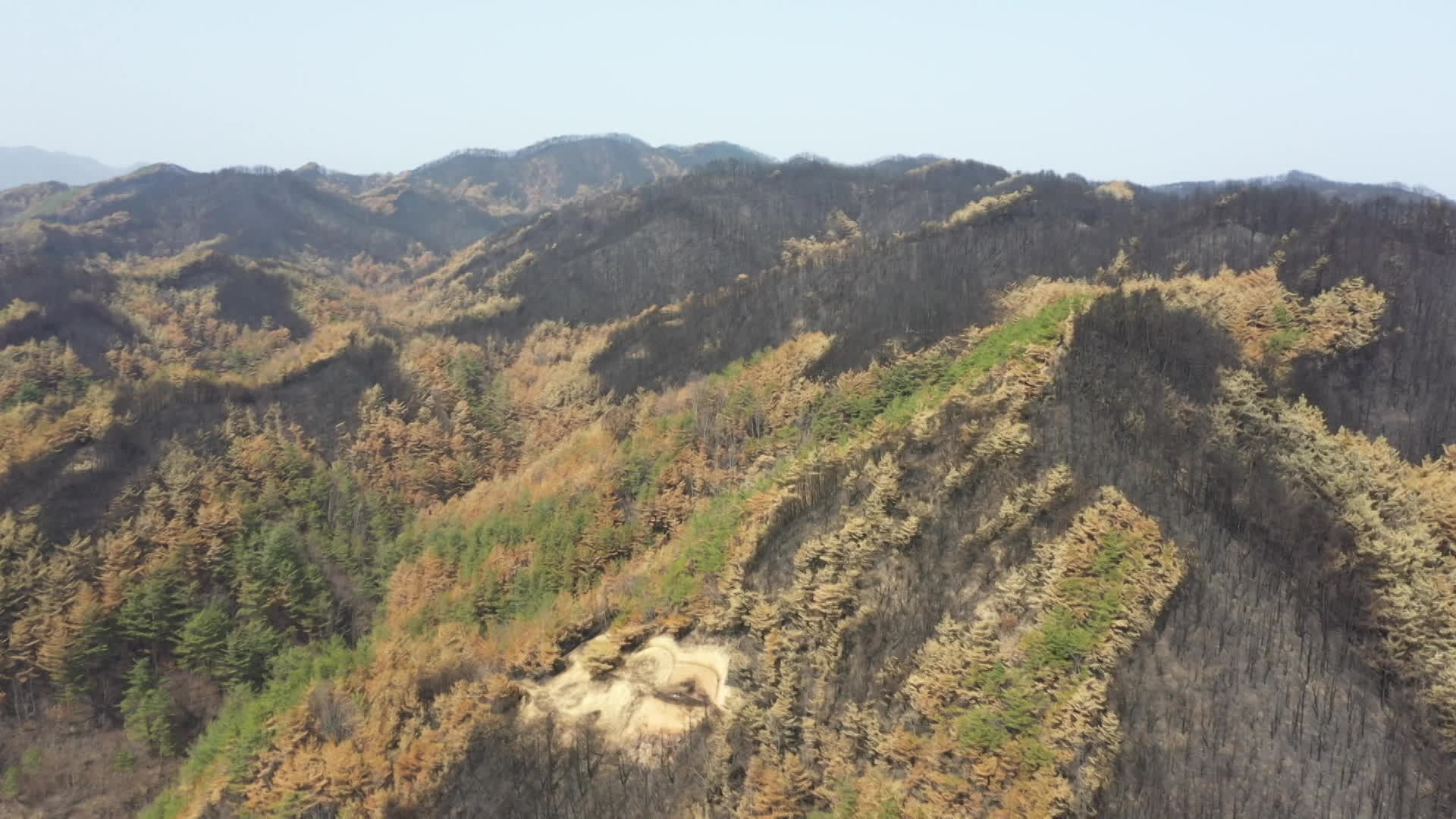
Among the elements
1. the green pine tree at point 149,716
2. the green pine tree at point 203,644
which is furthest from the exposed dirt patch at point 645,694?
the green pine tree at point 203,644

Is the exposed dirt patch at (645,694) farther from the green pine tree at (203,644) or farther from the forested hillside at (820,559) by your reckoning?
the green pine tree at (203,644)

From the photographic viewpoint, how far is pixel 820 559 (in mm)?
50531

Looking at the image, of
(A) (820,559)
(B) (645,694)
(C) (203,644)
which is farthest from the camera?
(C) (203,644)

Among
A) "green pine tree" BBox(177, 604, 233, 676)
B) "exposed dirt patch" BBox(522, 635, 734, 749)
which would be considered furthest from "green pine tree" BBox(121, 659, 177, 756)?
"exposed dirt patch" BBox(522, 635, 734, 749)

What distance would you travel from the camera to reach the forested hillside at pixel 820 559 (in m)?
34.7

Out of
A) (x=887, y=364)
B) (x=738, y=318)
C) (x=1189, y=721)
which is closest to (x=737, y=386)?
(x=887, y=364)

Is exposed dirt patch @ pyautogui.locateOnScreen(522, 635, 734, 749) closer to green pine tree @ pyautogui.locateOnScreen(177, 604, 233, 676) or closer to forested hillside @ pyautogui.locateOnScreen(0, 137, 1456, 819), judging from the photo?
forested hillside @ pyautogui.locateOnScreen(0, 137, 1456, 819)

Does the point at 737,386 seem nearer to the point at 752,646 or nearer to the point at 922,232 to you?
the point at 752,646

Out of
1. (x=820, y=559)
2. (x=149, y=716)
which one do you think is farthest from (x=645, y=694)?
(x=149, y=716)

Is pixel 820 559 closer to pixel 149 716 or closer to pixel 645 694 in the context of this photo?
pixel 645 694

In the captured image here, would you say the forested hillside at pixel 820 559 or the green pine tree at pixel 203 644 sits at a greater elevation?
the forested hillside at pixel 820 559

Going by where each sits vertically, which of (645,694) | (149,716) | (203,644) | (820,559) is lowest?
(149,716)

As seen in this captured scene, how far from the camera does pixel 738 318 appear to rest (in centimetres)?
12812

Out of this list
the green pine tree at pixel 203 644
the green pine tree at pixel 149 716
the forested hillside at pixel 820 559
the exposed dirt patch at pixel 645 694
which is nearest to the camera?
the forested hillside at pixel 820 559
